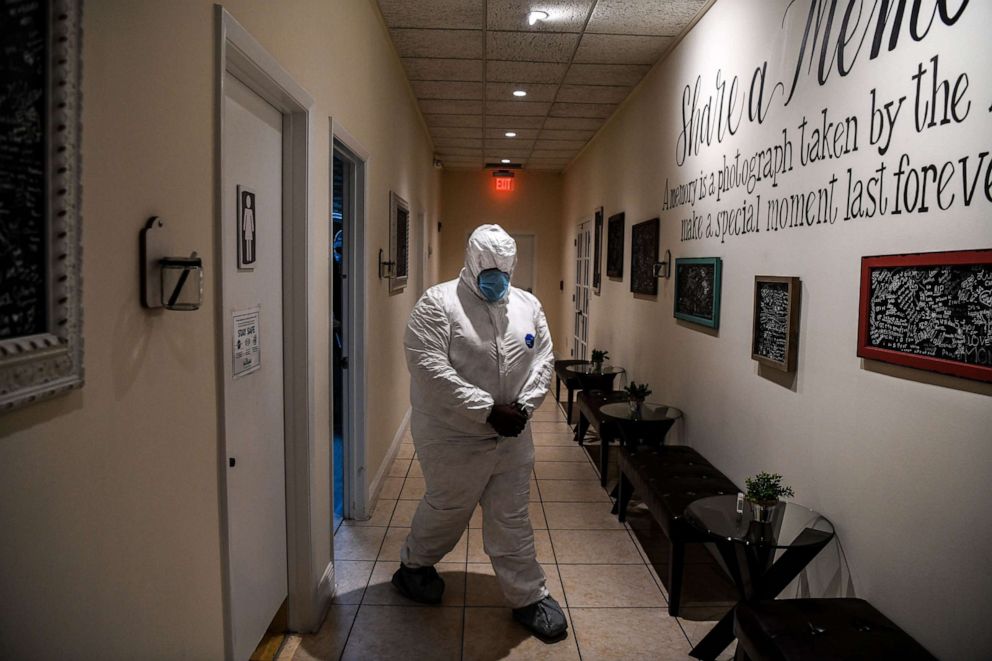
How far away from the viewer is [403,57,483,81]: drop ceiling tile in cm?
444

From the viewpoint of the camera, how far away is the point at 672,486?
285 cm

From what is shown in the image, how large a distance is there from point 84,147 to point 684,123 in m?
3.41

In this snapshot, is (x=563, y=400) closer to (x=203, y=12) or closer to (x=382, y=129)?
(x=382, y=129)

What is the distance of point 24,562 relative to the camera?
0.86 metres

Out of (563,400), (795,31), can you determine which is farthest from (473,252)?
(563,400)

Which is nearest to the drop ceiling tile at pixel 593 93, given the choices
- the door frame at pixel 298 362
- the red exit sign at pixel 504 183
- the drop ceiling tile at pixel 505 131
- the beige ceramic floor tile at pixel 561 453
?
the drop ceiling tile at pixel 505 131

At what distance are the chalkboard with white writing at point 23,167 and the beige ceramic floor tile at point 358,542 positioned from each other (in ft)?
8.34

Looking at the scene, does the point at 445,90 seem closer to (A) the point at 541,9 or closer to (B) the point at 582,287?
(A) the point at 541,9

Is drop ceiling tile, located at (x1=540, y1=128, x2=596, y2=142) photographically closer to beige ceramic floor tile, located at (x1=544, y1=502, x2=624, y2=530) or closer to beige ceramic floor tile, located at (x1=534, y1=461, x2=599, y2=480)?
beige ceramic floor tile, located at (x1=534, y1=461, x2=599, y2=480)

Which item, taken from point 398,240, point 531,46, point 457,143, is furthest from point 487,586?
point 457,143

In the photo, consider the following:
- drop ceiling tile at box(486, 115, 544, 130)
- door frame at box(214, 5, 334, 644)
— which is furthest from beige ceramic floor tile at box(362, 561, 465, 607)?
drop ceiling tile at box(486, 115, 544, 130)

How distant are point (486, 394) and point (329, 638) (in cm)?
111

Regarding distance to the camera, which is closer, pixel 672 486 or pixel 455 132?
pixel 672 486

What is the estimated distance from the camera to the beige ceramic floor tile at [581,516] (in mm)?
3598
